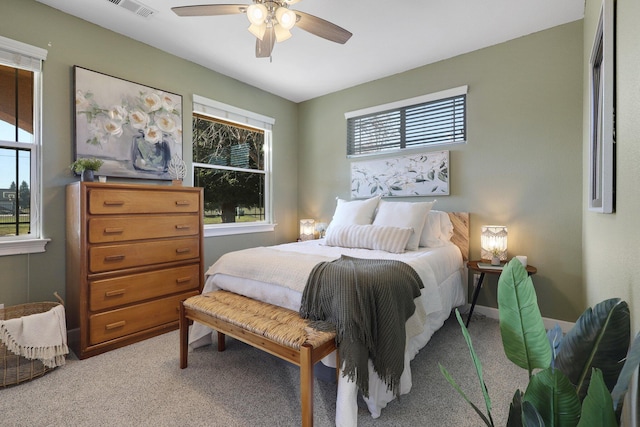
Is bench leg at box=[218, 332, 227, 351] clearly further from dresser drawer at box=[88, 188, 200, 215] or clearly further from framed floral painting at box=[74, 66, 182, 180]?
framed floral painting at box=[74, 66, 182, 180]

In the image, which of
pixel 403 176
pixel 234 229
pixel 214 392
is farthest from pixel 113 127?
pixel 403 176

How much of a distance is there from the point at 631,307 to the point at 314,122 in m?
3.96

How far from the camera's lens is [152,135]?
300 centimetres

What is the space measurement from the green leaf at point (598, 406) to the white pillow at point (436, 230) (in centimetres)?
241

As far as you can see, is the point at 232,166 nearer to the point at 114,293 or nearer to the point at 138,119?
the point at 138,119

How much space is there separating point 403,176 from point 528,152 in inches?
47.5

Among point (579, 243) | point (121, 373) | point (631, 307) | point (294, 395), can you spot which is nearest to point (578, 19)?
point (579, 243)

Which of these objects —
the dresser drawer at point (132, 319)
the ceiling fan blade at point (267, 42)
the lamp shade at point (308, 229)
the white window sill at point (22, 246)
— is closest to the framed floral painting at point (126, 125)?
the white window sill at point (22, 246)

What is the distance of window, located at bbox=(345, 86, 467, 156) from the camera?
128 inches

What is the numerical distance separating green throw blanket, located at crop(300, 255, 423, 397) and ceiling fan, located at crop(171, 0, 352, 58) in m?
1.56

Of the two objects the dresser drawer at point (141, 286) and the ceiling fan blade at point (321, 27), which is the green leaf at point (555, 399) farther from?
the dresser drawer at point (141, 286)

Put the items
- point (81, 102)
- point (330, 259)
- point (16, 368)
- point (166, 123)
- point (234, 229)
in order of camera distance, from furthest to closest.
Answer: point (234, 229)
point (166, 123)
point (81, 102)
point (330, 259)
point (16, 368)

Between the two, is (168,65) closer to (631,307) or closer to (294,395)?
(294,395)

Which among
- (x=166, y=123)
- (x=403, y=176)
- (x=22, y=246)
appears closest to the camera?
(x=22, y=246)
